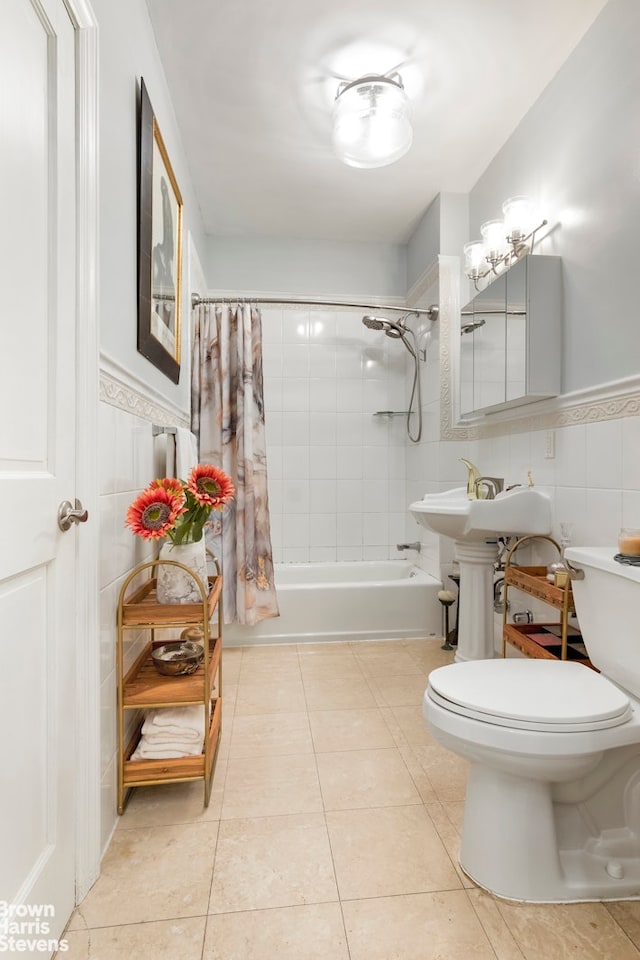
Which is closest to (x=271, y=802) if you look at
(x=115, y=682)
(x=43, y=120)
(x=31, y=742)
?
(x=115, y=682)

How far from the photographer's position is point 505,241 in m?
2.29

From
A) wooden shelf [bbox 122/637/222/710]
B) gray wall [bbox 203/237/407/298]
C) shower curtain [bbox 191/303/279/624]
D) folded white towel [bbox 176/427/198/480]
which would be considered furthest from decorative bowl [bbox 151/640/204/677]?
gray wall [bbox 203/237/407/298]

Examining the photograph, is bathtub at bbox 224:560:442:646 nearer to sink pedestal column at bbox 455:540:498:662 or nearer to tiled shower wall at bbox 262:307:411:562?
sink pedestal column at bbox 455:540:498:662

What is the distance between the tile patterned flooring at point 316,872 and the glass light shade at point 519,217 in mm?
2012

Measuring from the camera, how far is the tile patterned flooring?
1022 millimetres

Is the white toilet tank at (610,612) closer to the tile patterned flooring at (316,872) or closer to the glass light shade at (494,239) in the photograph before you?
the tile patterned flooring at (316,872)

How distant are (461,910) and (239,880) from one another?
0.49 m

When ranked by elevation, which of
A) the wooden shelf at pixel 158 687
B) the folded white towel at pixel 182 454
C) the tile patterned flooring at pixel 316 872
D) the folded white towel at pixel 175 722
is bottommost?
the tile patterned flooring at pixel 316 872

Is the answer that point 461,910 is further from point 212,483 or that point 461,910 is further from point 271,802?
point 212,483

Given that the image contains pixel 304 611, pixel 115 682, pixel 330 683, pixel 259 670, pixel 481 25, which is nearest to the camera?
pixel 115 682

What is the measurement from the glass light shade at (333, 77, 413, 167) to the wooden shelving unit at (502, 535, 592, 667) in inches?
64.6

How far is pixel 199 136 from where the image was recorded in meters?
2.35

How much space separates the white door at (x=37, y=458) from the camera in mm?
830

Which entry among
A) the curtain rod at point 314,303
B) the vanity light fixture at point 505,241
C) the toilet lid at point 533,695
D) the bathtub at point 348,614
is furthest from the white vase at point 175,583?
the vanity light fixture at point 505,241
